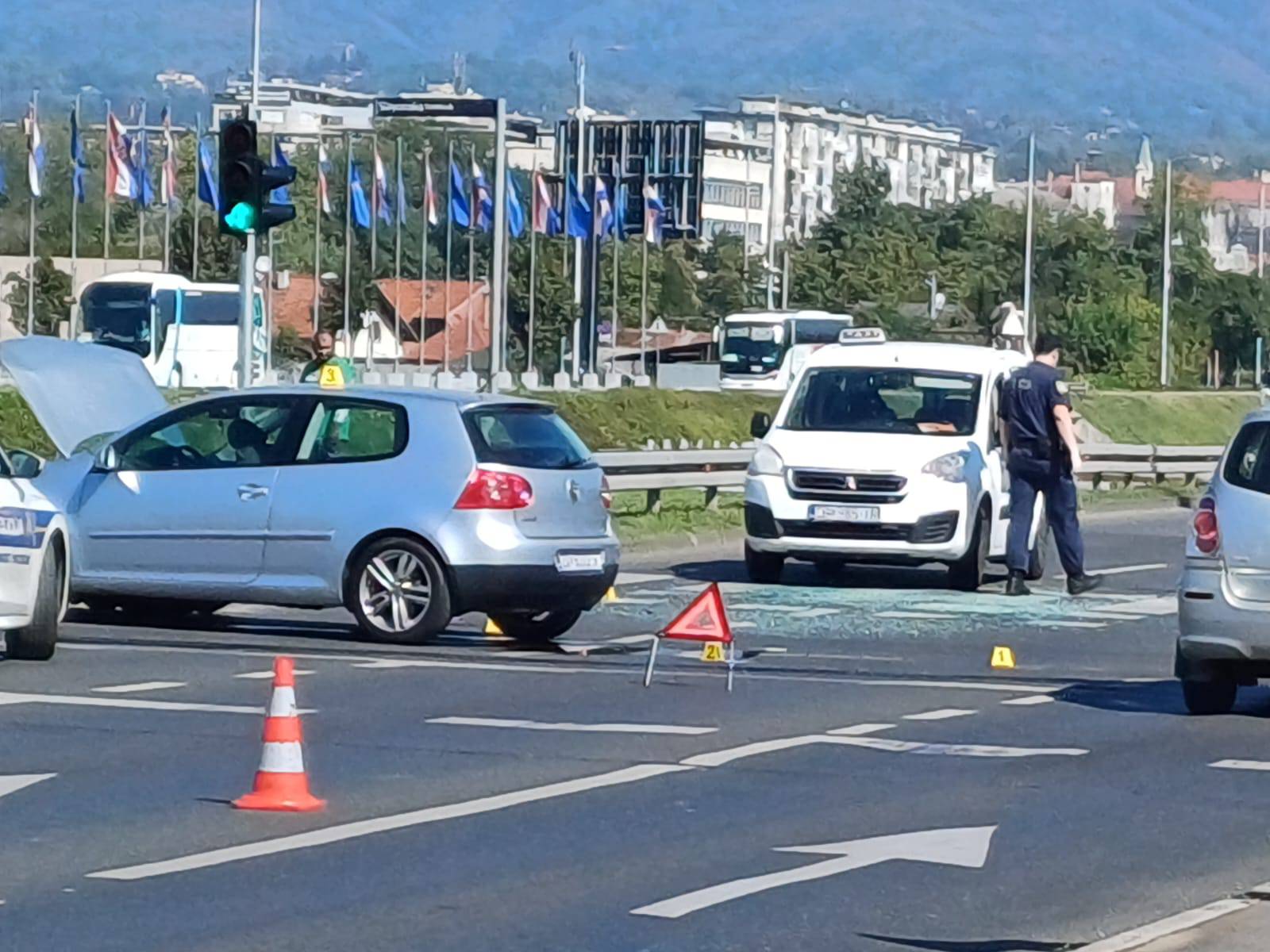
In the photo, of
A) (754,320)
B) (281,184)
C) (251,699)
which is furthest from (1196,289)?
(251,699)

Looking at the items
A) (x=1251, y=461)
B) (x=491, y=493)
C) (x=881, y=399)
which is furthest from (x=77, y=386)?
(x=1251, y=461)

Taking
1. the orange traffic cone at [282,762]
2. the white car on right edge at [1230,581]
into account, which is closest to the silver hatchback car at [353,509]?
the white car on right edge at [1230,581]

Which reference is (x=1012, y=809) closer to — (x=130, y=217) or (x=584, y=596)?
(x=584, y=596)

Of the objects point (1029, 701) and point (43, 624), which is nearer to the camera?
point (1029, 701)

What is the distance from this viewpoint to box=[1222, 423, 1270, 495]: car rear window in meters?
13.5

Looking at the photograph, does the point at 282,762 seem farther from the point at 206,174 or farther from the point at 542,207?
the point at 542,207

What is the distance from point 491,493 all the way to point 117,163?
56.9 m

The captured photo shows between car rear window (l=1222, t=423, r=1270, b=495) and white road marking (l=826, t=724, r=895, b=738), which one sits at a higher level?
car rear window (l=1222, t=423, r=1270, b=495)

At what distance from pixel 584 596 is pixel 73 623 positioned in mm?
3258

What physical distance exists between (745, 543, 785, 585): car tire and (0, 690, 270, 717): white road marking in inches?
377

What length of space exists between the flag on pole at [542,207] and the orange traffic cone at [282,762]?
66.1 meters

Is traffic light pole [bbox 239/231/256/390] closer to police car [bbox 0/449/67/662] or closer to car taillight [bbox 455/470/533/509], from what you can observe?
car taillight [bbox 455/470/533/509]

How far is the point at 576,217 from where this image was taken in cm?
7700

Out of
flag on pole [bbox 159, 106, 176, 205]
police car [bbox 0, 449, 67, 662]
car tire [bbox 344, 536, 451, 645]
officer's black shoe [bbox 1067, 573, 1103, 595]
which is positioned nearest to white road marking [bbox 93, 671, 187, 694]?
police car [bbox 0, 449, 67, 662]
